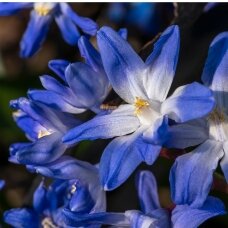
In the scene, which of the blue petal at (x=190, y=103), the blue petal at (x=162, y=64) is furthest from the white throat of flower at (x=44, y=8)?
the blue petal at (x=190, y=103)

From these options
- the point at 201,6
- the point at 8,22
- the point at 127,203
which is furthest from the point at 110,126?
the point at 8,22

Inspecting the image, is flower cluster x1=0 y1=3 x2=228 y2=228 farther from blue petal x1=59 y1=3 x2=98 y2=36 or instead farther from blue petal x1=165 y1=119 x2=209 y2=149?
blue petal x1=59 y1=3 x2=98 y2=36

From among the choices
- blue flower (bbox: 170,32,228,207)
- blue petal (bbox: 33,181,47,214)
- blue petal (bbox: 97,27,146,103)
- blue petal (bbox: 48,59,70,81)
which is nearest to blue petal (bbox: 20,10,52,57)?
blue petal (bbox: 33,181,47,214)

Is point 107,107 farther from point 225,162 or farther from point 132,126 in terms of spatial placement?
point 225,162

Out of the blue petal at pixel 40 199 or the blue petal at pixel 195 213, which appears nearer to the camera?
the blue petal at pixel 195 213

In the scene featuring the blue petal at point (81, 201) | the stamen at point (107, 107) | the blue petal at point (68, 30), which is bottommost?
the blue petal at point (81, 201)

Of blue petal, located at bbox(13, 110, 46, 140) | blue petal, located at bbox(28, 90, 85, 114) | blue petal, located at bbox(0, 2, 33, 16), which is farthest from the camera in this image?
blue petal, located at bbox(0, 2, 33, 16)

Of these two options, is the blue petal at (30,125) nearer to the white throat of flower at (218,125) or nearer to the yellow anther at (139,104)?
the yellow anther at (139,104)

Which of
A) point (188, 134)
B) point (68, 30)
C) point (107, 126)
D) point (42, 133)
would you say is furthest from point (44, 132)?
point (68, 30)
